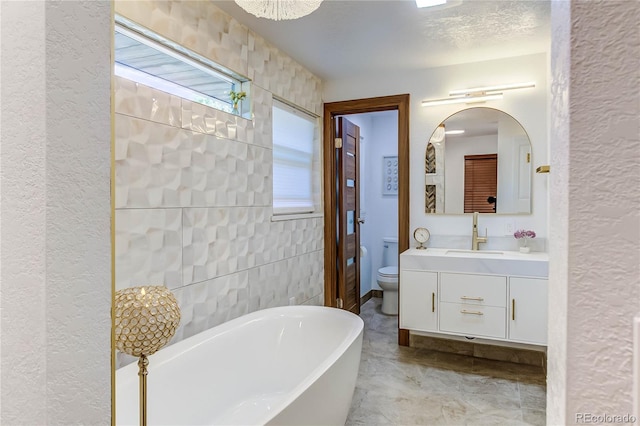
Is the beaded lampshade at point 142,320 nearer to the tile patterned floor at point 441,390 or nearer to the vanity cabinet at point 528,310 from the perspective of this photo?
the tile patterned floor at point 441,390

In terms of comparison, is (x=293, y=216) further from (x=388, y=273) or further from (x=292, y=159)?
(x=388, y=273)

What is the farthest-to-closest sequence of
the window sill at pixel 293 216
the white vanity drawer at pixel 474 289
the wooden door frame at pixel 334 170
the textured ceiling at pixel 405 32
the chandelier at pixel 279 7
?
the wooden door frame at pixel 334 170
the window sill at pixel 293 216
the white vanity drawer at pixel 474 289
the textured ceiling at pixel 405 32
the chandelier at pixel 279 7

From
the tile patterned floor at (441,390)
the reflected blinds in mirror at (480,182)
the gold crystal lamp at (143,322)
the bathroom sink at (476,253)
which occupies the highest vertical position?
the reflected blinds in mirror at (480,182)

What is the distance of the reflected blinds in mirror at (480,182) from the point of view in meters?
3.32

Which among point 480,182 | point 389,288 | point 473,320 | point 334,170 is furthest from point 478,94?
point 389,288

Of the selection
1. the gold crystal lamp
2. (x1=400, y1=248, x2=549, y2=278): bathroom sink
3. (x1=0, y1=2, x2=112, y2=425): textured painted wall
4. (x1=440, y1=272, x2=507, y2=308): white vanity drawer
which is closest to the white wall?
(x1=400, y1=248, x2=549, y2=278): bathroom sink

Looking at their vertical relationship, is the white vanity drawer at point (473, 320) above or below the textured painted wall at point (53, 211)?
below

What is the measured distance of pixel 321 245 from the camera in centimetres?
377

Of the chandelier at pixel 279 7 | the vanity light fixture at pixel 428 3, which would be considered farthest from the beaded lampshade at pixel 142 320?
the vanity light fixture at pixel 428 3

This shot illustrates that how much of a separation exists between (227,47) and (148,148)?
37.8 inches

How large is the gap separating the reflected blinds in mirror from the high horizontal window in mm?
2089

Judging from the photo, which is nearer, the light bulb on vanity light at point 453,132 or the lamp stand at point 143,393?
the lamp stand at point 143,393

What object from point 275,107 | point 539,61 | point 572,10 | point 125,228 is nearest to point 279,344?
point 125,228

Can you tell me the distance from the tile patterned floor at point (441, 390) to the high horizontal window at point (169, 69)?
2175 millimetres
